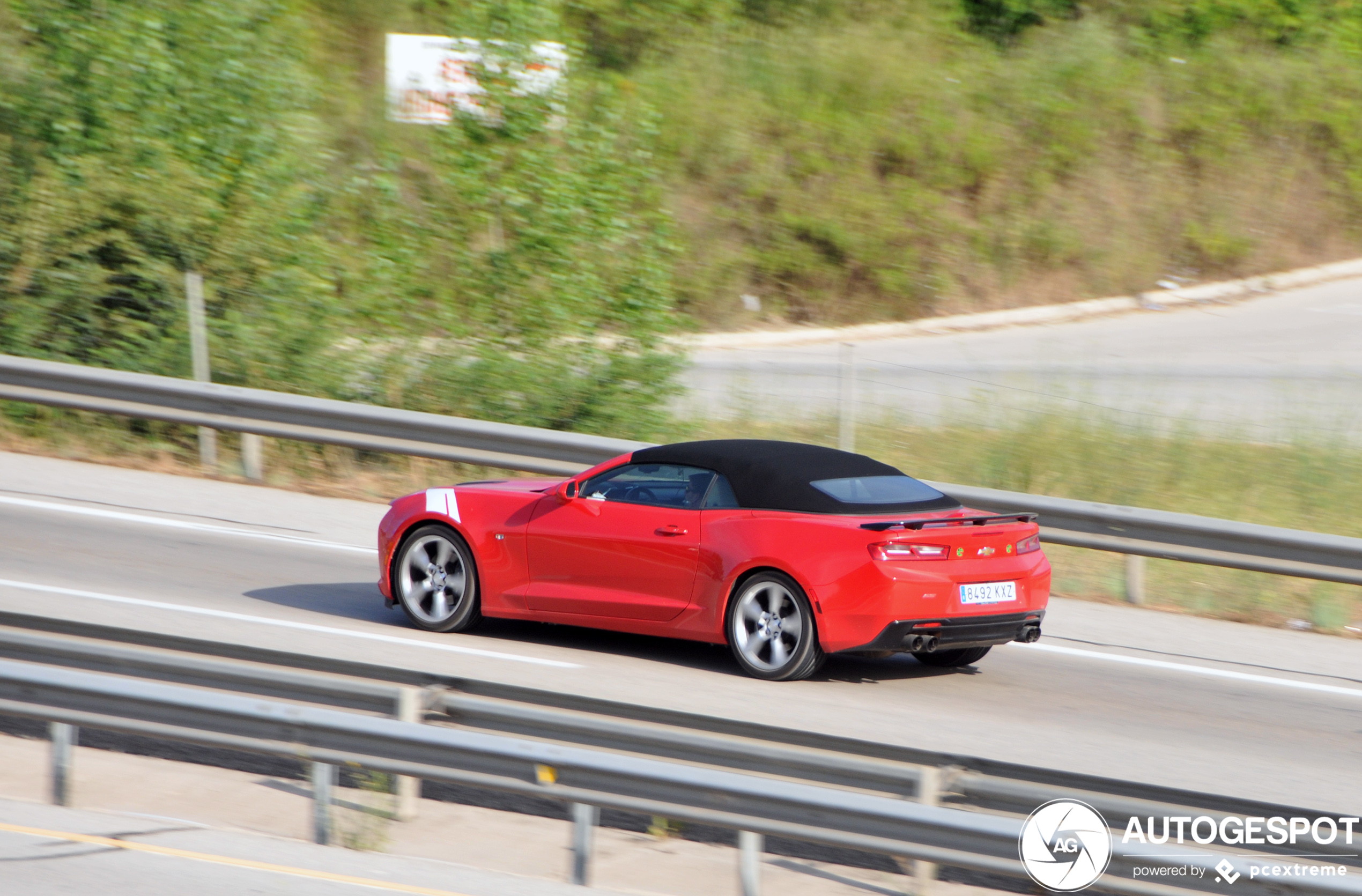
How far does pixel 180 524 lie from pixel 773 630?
19.1ft

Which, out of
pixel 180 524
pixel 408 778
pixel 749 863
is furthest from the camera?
pixel 180 524

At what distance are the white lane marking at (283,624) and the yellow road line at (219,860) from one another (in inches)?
128

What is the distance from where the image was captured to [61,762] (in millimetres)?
6184

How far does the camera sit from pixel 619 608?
8766 mm

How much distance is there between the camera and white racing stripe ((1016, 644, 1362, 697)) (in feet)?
29.9

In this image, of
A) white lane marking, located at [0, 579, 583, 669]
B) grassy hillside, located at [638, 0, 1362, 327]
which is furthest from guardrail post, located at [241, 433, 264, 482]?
grassy hillside, located at [638, 0, 1362, 327]

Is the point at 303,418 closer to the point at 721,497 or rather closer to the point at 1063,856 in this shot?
the point at 721,497

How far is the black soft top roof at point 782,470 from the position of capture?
27.5ft

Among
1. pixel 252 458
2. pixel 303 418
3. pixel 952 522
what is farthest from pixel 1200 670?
pixel 252 458

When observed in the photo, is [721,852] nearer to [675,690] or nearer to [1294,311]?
[675,690]

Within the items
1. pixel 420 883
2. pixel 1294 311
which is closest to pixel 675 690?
pixel 420 883

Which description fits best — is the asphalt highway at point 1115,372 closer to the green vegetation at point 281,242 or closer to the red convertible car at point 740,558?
the green vegetation at point 281,242

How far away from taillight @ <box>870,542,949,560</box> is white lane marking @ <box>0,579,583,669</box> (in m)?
1.89

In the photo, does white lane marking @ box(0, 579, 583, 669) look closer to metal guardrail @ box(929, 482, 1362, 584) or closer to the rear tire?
the rear tire
